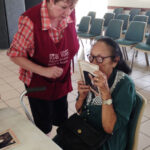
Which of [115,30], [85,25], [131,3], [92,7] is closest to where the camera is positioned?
[115,30]

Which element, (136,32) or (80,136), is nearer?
(80,136)

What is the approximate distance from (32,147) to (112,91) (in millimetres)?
520

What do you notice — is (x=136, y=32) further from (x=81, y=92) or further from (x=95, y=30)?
(x=81, y=92)

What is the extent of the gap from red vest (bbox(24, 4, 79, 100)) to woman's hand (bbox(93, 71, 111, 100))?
39cm

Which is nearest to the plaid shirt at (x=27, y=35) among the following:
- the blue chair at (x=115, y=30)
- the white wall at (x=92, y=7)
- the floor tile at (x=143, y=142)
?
the floor tile at (x=143, y=142)

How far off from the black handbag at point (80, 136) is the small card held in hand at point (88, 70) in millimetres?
218

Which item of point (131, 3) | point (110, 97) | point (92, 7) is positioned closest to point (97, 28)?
point (131, 3)

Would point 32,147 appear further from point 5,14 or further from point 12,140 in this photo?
point 5,14

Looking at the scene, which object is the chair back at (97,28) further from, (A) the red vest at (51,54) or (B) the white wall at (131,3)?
(A) the red vest at (51,54)

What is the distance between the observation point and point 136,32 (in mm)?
4441

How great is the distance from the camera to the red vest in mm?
1220

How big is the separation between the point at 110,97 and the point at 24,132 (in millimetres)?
466

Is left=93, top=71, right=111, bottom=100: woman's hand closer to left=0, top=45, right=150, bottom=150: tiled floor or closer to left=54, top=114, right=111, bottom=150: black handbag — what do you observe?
left=54, top=114, right=111, bottom=150: black handbag

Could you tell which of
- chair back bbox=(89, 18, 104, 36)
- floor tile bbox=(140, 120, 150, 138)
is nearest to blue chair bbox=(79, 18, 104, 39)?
chair back bbox=(89, 18, 104, 36)
